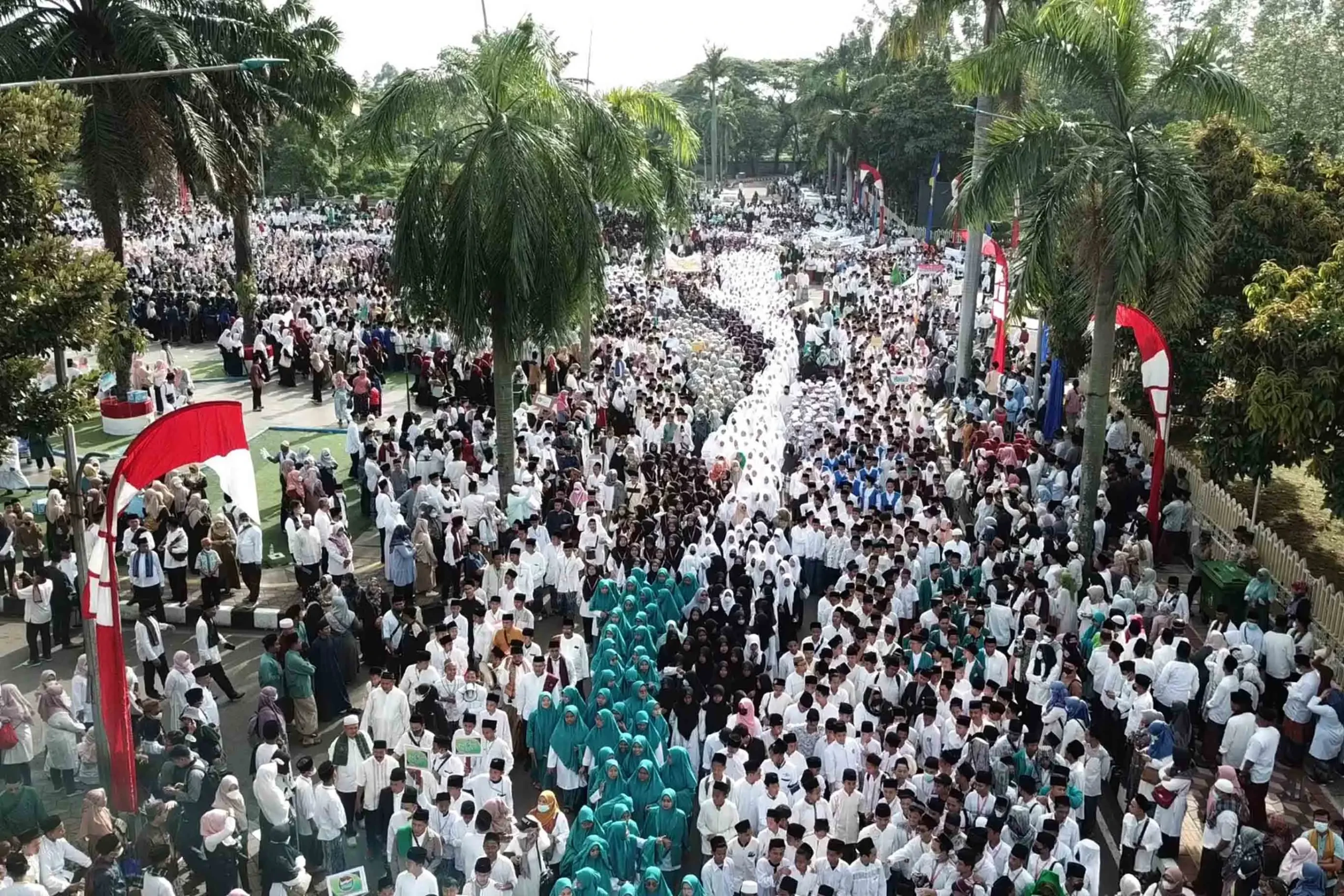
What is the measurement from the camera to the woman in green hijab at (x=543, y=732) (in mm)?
9219

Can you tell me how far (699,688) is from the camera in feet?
32.0

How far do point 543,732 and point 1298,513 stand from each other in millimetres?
11763

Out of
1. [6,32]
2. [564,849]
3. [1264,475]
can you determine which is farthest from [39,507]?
[1264,475]

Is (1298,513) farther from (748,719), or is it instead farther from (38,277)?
(38,277)

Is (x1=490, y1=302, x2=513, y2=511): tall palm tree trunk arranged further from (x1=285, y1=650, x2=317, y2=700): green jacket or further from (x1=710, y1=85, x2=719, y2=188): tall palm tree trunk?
(x1=710, y1=85, x2=719, y2=188): tall palm tree trunk

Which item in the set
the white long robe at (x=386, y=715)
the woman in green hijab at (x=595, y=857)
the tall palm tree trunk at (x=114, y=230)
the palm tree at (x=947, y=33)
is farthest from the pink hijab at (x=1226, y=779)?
the tall palm tree trunk at (x=114, y=230)

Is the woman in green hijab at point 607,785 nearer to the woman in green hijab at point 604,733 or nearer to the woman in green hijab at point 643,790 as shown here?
the woman in green hijab at point 643,790

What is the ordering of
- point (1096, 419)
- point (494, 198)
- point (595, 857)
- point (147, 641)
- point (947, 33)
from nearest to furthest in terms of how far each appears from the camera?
point (595, 857)
point (147, 641)
point (494, 198)
point (1096, 419)
point (947, 33)

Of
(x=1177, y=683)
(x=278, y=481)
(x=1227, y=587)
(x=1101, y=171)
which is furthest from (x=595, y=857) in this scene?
(x=278, y=481)

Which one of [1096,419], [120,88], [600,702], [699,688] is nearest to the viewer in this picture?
[600,702]

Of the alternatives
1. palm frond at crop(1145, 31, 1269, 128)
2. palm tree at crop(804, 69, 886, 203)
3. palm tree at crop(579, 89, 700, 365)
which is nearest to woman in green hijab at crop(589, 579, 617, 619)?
palm tree at crop(579, 89, 700, 365)

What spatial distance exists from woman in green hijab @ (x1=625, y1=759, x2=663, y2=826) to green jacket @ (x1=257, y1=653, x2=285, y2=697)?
3343 mm

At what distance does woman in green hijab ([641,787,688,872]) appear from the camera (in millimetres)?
8117

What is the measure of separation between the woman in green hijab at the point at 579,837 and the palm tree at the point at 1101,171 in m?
8.02
